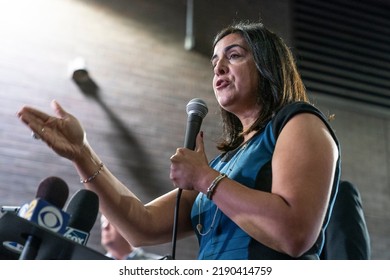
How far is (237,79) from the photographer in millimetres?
1476

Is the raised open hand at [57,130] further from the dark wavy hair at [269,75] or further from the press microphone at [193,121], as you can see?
the dark wavy hair at [269,75]

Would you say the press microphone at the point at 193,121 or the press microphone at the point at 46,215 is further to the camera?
the press microphone at the point at 193,121

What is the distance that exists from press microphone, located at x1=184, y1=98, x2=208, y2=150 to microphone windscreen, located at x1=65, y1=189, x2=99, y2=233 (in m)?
0.29

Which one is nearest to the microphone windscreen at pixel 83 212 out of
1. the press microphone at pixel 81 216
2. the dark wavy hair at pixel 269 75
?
the press microphone at pixel 81 216

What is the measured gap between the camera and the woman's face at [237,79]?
1474 millimetres

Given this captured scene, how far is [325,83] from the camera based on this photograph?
15.0 ft

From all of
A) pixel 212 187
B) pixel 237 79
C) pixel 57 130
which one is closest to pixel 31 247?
pixel 212 187

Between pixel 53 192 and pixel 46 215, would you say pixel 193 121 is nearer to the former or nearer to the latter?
pixel 53 192

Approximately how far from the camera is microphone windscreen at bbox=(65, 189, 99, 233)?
1115 millimetres

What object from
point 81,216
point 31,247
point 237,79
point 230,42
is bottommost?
point 31,247

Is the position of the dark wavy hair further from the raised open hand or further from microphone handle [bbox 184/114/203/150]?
the raised open hand

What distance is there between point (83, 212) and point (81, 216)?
0.01 meters

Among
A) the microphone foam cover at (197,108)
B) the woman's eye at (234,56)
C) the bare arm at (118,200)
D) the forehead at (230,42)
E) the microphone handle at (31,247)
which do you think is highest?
the forehead at (230,42)

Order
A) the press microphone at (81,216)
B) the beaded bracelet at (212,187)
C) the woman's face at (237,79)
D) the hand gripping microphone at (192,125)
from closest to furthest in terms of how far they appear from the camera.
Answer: the press microphone at (81,216) → the beaded bracelet at (212,187) → the hand gripping microphone at (192,125) → the woman's face at (237,79)
